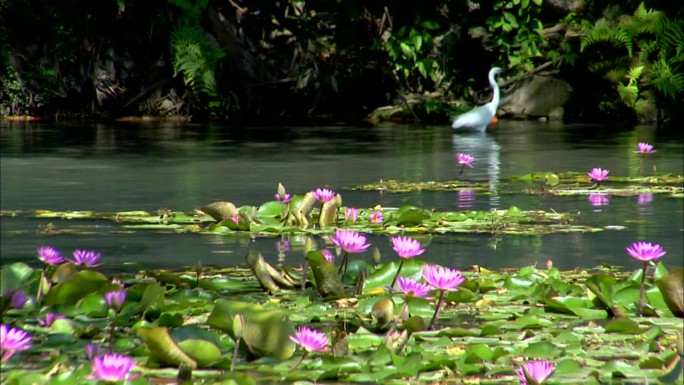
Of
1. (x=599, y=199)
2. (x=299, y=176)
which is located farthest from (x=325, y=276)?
(x=299, y=176)

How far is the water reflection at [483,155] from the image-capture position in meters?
7.22

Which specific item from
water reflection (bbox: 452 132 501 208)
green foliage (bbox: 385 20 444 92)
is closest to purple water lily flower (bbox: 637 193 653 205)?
water reflection (bbox: 452 132 501 208)

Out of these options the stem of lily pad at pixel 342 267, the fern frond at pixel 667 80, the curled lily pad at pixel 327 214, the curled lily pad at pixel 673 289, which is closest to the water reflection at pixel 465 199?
the curled lily pad at pixel 327 214

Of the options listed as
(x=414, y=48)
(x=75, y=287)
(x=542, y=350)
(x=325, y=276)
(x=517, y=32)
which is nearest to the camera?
(x=542, y=350)

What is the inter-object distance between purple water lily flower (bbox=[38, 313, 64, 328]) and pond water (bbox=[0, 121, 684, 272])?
0.97 m

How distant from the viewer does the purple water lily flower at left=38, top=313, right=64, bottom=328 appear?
2.89 m

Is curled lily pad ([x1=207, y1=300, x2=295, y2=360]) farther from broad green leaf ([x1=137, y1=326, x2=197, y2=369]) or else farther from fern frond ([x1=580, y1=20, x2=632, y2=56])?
fern frond ([x1=580, y1=20, x2=632, y2=56])

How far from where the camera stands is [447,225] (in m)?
5.00

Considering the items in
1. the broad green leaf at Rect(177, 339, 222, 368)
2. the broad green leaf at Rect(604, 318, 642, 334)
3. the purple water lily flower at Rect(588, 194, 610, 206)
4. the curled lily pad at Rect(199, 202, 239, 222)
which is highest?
the broad green leaf at Rect(177, 339, 222, 368)

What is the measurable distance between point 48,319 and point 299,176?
4.90 meters

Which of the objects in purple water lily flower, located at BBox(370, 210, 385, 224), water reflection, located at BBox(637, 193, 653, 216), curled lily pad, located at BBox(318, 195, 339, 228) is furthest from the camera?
water reflection, located at BBox(637, 193, 653, 216)

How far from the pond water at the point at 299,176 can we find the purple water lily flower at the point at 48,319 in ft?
3.18

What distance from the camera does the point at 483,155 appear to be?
9617mm

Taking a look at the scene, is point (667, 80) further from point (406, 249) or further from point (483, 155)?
point (406, 249)
